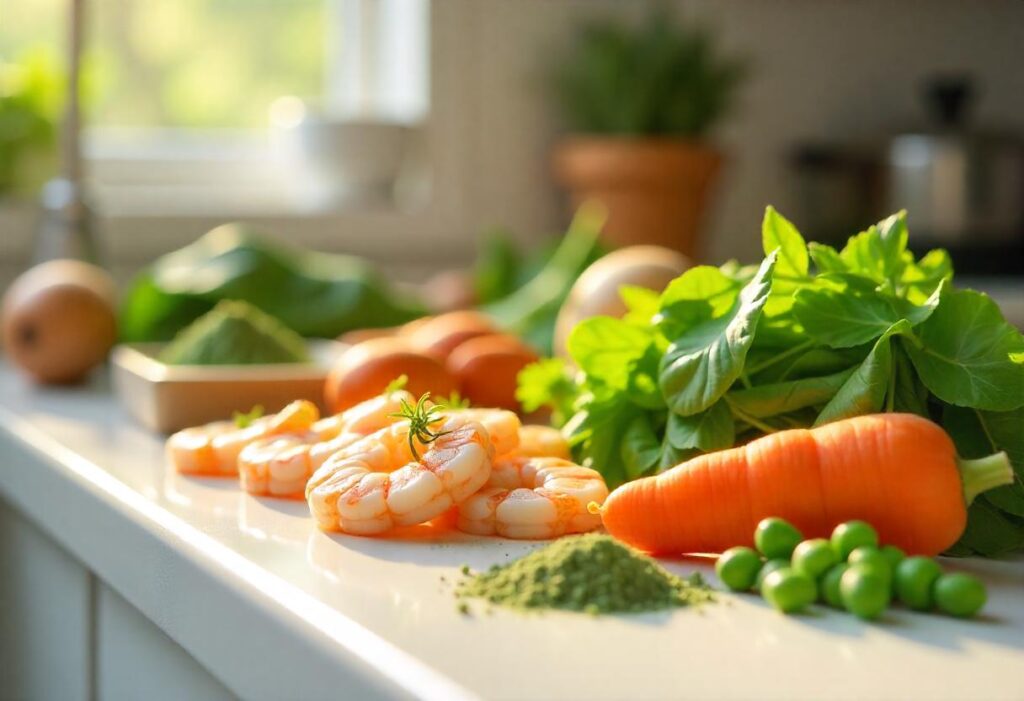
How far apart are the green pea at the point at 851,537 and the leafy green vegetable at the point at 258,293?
1.05m

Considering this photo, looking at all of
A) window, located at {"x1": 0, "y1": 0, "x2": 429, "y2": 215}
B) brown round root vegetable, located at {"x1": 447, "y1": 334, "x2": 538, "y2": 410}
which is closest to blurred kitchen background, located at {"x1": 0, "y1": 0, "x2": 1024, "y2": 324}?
window, located at {"x1": 0, "y1": 0, "x2": 429, "y2": 215}

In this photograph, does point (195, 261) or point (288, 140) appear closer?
point (195, 261)

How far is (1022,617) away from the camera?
1.84 feet

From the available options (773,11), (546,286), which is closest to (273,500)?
(546,286)

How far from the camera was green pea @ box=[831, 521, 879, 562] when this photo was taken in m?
0.58

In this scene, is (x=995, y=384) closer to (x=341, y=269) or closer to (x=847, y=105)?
(x=341, y=269)

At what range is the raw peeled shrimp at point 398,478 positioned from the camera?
681 millimetres

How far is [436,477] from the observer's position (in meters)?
0.68

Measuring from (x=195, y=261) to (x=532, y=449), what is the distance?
2.90ft

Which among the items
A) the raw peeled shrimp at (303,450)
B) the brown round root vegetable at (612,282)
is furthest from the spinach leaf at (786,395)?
the brown round root vegetable at (612,282)

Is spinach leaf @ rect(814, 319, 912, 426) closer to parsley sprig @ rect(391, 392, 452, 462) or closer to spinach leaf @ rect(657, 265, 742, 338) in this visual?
spinach leaf @ rect(657, 265, 742, 338)

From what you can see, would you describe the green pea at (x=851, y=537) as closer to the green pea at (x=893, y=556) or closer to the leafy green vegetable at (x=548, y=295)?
the green pea at (x=893, y=556)

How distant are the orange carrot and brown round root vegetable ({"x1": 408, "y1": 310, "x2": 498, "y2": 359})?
527 millimetres

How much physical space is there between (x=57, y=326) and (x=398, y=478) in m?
0.84
